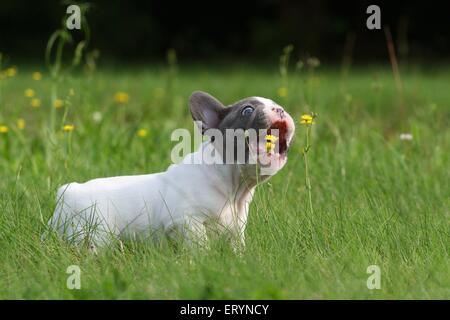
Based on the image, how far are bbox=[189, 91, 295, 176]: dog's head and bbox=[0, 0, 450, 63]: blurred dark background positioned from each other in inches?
496

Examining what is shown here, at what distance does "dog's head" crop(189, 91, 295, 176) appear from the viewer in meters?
3.43

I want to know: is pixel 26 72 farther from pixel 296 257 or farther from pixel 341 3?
pixel 296 257

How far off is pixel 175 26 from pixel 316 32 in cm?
358

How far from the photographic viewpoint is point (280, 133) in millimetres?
3480

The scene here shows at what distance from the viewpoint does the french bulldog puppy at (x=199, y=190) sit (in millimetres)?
3453

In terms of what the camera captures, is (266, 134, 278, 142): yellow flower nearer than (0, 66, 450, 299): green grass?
No

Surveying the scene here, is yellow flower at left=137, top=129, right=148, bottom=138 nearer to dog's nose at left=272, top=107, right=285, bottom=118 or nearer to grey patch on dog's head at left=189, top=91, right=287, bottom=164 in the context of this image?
grey patch on dog's head at left=189, top=91, right=287, bottom=164

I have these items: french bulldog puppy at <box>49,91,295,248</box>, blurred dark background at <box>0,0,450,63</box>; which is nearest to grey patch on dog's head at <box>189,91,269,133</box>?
french bulldog puppy at <box>49,91,295,248</box>

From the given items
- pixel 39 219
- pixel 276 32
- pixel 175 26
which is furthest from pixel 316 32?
pixel 39 219

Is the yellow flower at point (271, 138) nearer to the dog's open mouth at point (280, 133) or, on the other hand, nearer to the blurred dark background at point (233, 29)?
the dog's open mouth at point (280, 133)

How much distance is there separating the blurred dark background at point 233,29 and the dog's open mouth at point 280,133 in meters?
12.7

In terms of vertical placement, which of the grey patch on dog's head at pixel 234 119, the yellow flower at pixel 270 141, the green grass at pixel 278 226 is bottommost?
the green grass at pixel 278 226

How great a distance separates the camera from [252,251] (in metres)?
3.43

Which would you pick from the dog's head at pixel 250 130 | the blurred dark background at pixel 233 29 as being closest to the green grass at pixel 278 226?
the dog's head at pixel 250 130
